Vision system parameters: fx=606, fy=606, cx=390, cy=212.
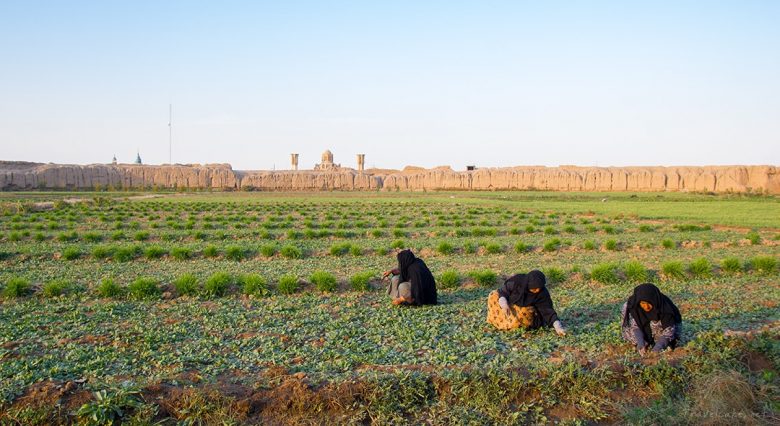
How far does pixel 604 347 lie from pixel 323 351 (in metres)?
3.59

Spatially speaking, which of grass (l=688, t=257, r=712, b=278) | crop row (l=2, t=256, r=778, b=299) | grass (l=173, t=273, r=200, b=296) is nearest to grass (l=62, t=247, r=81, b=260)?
crop row (l=2, t=256, r=778, b=299)

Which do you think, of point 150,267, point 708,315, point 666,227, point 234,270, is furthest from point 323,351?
point 666,227

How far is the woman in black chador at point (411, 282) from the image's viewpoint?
391 inches

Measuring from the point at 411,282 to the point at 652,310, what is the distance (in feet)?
12.5

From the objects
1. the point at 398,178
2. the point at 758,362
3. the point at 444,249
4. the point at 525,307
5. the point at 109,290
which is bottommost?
the point at 758,362

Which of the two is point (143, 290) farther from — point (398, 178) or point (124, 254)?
point (398, 178)

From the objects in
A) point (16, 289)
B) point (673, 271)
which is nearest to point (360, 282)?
point (16, 289)

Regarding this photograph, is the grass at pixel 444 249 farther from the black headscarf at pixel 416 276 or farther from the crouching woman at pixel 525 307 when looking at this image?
the crouching woman at pixel 525 307

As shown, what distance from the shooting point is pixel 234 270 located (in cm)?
1430

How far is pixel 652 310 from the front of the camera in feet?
24.5

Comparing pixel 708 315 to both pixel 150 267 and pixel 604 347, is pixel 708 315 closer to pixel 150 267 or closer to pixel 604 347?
pixel 604 347

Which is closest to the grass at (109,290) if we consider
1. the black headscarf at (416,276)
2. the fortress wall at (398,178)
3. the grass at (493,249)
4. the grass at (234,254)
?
the black headscarf at (416,276)

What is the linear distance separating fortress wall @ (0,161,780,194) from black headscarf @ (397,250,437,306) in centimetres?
7689

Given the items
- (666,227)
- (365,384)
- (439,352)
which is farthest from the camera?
(666,227)
